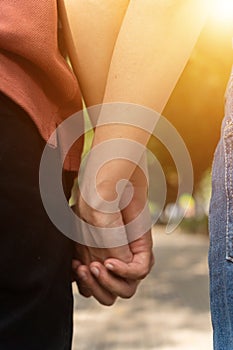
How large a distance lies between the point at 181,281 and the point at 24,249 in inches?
281

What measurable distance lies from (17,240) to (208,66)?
616 centimetres

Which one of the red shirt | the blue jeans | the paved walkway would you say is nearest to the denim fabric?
the red shirt

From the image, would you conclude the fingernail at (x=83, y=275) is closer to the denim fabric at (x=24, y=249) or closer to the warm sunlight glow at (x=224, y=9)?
the denim fabric at (x=24, y=249)

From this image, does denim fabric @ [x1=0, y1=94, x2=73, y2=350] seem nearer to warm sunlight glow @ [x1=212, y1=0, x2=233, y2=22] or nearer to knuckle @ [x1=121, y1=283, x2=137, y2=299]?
knuckle @ [x1=121, y1=283, x2=137, y2=299]

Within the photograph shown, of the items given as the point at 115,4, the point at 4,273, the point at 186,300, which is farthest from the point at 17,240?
the point at 186,300

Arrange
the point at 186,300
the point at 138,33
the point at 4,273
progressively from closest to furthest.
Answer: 1. the point at 4,273
2. the point at 138,33
3. the point at 186,300

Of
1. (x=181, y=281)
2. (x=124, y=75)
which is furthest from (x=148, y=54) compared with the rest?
(x=181, y=281)

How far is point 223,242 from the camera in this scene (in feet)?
3.67

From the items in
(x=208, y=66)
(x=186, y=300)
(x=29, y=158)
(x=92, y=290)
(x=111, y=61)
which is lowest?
(x=186, y=300)

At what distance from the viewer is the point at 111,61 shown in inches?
55.8

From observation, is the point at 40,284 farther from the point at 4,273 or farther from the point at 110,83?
the point at 110,83

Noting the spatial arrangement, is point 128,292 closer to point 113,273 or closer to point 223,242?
point 113,273

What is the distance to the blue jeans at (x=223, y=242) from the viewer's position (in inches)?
43.6

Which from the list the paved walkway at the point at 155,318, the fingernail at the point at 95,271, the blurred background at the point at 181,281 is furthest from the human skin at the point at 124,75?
the paved walkway at the point at 155,318
